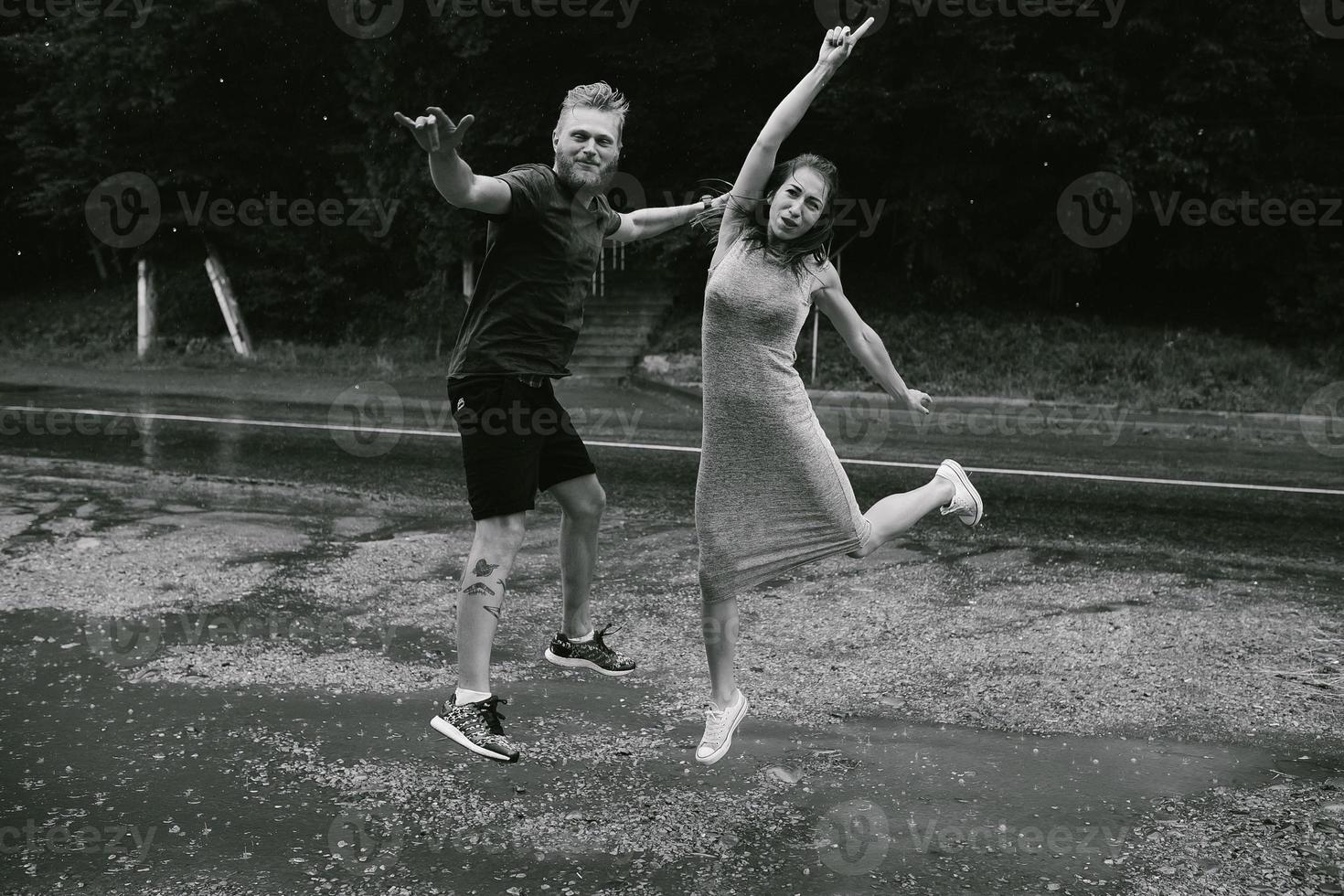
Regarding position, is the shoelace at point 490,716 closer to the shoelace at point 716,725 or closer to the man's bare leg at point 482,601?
the man's bare leg at point 482,601

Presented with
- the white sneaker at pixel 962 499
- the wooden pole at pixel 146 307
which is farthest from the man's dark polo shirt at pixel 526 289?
the wooden pole at pixel 146 307

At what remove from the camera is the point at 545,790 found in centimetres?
389

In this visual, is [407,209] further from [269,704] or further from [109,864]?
[109,864]

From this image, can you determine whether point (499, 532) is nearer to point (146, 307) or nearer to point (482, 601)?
point (482, 601)

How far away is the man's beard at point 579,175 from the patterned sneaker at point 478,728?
1644 millimetres

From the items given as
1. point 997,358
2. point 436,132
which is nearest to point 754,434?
point 436,132

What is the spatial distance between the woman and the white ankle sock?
69cm

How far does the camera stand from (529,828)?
362 cm

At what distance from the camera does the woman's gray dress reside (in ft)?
12.7

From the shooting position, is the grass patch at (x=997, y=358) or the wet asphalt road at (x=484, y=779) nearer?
the wet asphalt road at (x=484, y=779)

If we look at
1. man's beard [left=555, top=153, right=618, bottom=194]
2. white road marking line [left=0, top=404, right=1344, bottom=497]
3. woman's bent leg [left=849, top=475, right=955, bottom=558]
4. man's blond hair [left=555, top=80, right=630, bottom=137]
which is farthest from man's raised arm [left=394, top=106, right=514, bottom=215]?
white road marking line [left=0, top=404, right=1344, bottom=497]

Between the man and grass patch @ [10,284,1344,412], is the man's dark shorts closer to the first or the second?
the man

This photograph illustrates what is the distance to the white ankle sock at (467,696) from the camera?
392cm

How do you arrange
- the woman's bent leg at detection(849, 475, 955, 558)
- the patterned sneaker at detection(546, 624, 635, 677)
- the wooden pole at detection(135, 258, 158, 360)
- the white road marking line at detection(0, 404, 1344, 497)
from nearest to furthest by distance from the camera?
the woman's bent leg at detection(849, 475, 955, 558) < the patterned sneaker at detection(546, 624, 635, 677) < the white road marking line at detection(0, 404, 1344, 497) < the wooden pole at detection(135, 258, 158, 360)
